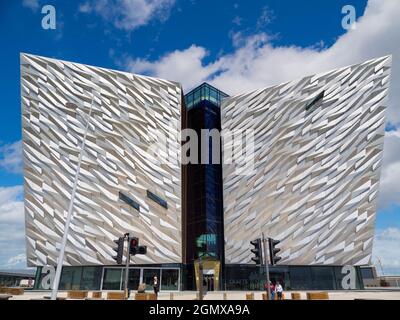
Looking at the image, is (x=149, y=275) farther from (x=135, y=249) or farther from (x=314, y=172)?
(x=135, y=249)

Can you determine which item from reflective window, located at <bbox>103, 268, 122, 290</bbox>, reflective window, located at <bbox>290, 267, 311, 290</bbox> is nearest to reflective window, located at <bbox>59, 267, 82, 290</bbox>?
reflective window, located at <bbox>103, 268, 122, 290</bbox>

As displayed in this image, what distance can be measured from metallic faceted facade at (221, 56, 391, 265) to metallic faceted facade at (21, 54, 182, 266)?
947 cm

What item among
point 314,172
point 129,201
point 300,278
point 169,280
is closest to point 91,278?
point 169,280

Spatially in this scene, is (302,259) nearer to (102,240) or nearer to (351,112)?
→ (351,112)

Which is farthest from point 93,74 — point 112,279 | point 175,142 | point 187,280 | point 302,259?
point 302,259

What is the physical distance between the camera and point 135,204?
4012 centimetres

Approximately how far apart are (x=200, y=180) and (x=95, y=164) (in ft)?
51.3

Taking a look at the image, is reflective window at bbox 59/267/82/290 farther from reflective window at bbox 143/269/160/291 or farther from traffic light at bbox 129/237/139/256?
traffic light at bbox 129/237/139/256

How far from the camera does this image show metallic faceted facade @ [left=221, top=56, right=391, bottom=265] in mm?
37312

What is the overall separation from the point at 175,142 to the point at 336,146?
21668 millimetres

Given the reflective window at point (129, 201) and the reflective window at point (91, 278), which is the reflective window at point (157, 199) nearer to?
the reflective window at point (129, 201)

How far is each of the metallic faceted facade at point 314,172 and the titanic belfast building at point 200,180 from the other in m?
0.14

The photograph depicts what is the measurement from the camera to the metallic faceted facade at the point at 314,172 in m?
37.3

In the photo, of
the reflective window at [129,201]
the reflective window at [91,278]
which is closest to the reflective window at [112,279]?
the reflective window at [91,278]
